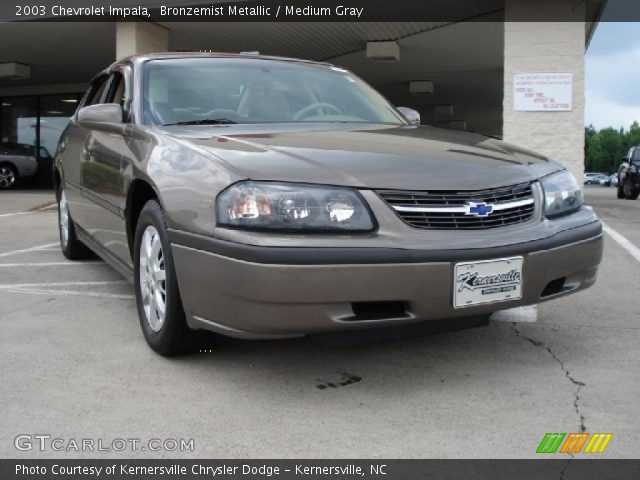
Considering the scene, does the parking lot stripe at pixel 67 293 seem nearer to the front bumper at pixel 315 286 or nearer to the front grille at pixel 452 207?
the front bumper at pixel 315 286

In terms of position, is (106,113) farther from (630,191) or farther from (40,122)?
(40,122)

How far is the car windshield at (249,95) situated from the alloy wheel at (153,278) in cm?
67

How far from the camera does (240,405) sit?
2.68 meters

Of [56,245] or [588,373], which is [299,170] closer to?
[588,373]

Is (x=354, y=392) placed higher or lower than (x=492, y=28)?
lower

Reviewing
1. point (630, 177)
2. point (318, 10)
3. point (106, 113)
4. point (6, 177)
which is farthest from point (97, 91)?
point (630, 177)

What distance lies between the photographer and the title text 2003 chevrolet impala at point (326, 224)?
8.44 feet

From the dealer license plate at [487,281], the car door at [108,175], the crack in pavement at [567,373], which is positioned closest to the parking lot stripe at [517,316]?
the crack in pavement at [567,373]

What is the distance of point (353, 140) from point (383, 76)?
684 inches

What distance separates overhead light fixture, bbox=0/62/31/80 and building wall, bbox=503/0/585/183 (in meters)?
13.2

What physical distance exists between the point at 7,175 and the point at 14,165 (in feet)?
1.08

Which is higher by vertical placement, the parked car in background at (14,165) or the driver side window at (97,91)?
the driver side window at (97,91)
